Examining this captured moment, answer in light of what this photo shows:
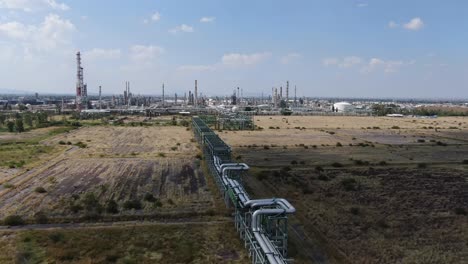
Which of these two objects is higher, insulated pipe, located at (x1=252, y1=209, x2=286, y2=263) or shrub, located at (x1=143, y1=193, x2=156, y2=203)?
insulated pipe, located at (x1=252, y1=209, x2=286, y2=263)

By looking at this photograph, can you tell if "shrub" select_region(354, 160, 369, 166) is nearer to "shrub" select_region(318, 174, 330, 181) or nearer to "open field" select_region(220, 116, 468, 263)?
"open field" select_region(220, 116, 468, 263)

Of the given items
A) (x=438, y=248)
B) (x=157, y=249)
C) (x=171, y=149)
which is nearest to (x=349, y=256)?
(x=438, y=248)

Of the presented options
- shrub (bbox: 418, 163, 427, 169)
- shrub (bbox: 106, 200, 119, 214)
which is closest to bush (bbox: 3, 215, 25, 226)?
shrub (bbox: 106, 200, 119, 214)

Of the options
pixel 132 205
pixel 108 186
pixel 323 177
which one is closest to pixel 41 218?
pixel 132 205

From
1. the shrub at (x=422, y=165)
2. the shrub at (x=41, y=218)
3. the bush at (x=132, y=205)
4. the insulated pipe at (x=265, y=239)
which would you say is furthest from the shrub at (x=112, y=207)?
the shrub at (x=422, y=165)

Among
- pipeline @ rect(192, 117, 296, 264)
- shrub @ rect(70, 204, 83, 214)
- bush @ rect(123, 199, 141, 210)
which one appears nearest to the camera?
pipeline @ rect(192, 117, 296, 264)

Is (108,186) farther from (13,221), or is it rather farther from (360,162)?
(360,162)

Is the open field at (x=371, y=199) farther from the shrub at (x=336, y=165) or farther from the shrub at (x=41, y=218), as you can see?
the shrub at (x=41, y=218)
